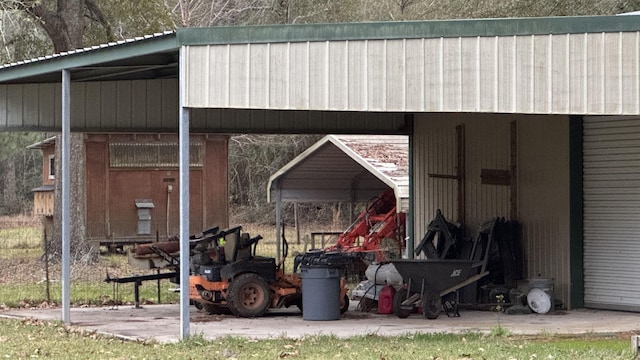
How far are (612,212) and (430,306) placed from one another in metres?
3.10

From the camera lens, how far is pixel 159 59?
16.2 meters

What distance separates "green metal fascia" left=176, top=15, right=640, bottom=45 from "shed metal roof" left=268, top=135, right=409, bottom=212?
431 inches

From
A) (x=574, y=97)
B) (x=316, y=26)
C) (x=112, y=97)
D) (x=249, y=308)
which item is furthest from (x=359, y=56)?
(x=112, y=97)

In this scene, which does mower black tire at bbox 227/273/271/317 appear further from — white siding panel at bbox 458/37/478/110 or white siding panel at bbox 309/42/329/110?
white siding panel at bbox 458/37/478/110

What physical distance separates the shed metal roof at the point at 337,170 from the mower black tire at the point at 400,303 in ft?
24.9

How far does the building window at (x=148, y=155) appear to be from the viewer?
2956 cm

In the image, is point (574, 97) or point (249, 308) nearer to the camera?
point (574, 97)

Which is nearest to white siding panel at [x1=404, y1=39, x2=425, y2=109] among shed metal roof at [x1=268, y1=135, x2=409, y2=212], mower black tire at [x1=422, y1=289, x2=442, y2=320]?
mower black tire at [x1=422, y1=289, x2=442, y2=320]

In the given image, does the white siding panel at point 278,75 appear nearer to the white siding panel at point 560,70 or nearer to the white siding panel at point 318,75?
the white siding panel at point 318,75

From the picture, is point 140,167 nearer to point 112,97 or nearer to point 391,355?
point 112,97

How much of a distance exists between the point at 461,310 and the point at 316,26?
6.37 metres

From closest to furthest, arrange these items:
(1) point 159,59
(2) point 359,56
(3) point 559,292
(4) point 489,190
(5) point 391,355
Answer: (5) point 391,355, (2) point 359,56, (1) point 159,59, (3) point 559,292, (4) point 489,190

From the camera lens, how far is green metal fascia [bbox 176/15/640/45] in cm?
1227

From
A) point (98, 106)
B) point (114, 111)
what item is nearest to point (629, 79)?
point (114, 111)
